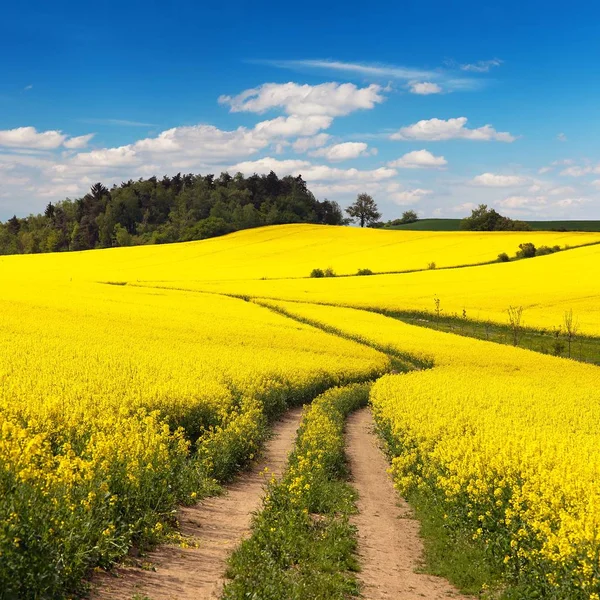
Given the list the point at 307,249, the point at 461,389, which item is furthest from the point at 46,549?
the point at 307,249

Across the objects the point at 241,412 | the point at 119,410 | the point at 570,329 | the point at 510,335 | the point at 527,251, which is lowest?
the point at 510,335

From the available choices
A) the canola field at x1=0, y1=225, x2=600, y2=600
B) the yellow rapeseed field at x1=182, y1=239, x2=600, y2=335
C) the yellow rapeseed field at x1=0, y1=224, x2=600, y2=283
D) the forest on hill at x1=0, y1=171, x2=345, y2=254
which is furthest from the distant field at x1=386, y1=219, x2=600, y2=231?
the canola field at x1=0, y1=225, x2=600, y2=600

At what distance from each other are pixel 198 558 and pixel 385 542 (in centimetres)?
307

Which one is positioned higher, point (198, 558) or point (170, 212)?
point (170, 212)

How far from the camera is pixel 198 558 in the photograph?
8203 millimetres

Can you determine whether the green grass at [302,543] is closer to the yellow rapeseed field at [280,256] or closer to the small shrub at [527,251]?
the yellow rapeseed field at [280,256]

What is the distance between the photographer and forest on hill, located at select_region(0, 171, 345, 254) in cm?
13100

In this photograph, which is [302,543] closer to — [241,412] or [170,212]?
[241,412]

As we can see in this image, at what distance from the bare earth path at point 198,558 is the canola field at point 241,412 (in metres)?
0.31

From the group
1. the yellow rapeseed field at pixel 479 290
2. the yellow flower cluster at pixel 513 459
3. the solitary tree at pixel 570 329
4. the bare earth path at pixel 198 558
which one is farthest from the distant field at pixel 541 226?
the bare earth path at pixel 198 558

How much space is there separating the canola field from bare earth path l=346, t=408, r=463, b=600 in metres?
0.69

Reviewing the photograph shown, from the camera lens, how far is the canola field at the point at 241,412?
7332 millimetres

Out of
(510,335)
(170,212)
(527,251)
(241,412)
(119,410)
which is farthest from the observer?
(170,212)

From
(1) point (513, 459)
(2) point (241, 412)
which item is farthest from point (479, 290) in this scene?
(1) point (513, 459)
